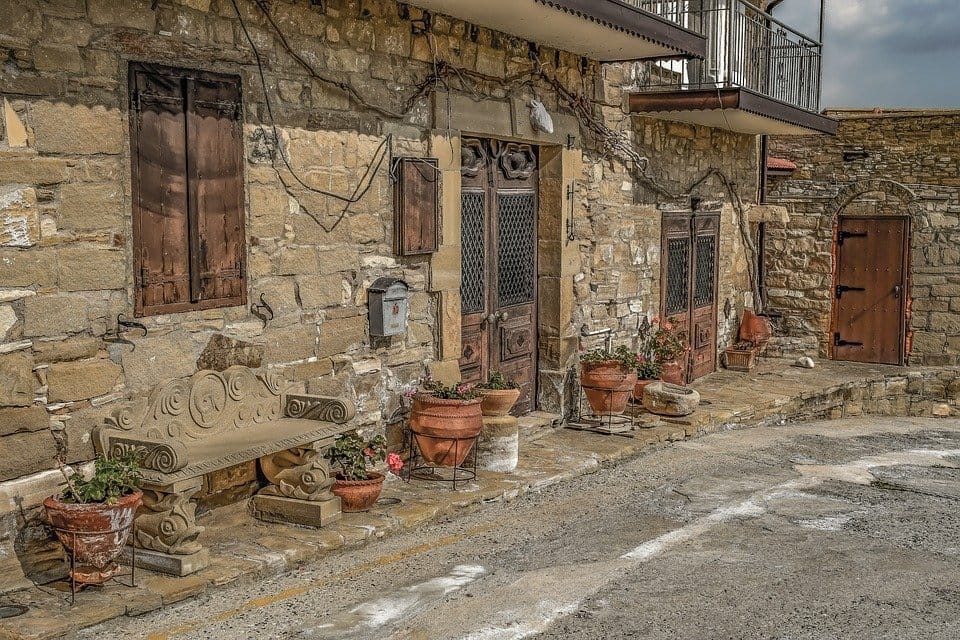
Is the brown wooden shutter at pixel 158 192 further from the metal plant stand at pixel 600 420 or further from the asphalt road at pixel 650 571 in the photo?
the metal plant stand at pixel 600 420

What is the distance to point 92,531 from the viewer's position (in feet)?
16.5

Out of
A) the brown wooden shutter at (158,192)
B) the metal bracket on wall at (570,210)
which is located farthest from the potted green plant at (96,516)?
the metal bracket on wall at (570,210)

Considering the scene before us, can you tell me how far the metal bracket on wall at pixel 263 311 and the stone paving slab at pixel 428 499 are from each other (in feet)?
3.72

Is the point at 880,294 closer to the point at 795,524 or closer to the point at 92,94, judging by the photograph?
the point at 795,524

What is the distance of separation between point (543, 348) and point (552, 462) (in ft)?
5.71

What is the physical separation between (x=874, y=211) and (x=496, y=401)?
27.4 ft

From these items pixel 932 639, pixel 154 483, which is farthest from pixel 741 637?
pixel 154 483

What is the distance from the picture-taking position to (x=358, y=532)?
6266 mm

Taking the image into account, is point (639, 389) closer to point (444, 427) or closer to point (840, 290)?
point (444, 427)

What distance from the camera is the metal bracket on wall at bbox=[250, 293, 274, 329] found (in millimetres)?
6469

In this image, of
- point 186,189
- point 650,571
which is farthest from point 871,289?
point 186,189

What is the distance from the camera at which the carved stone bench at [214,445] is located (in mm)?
5414

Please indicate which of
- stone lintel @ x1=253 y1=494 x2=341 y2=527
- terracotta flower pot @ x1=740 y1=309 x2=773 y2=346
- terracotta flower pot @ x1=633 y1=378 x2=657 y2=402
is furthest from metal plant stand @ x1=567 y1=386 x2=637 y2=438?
terracotta flower pot @ x1=740 y1=309 x2=773 y2=346

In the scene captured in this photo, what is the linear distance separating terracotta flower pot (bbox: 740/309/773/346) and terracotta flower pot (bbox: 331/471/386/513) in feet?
26.7
